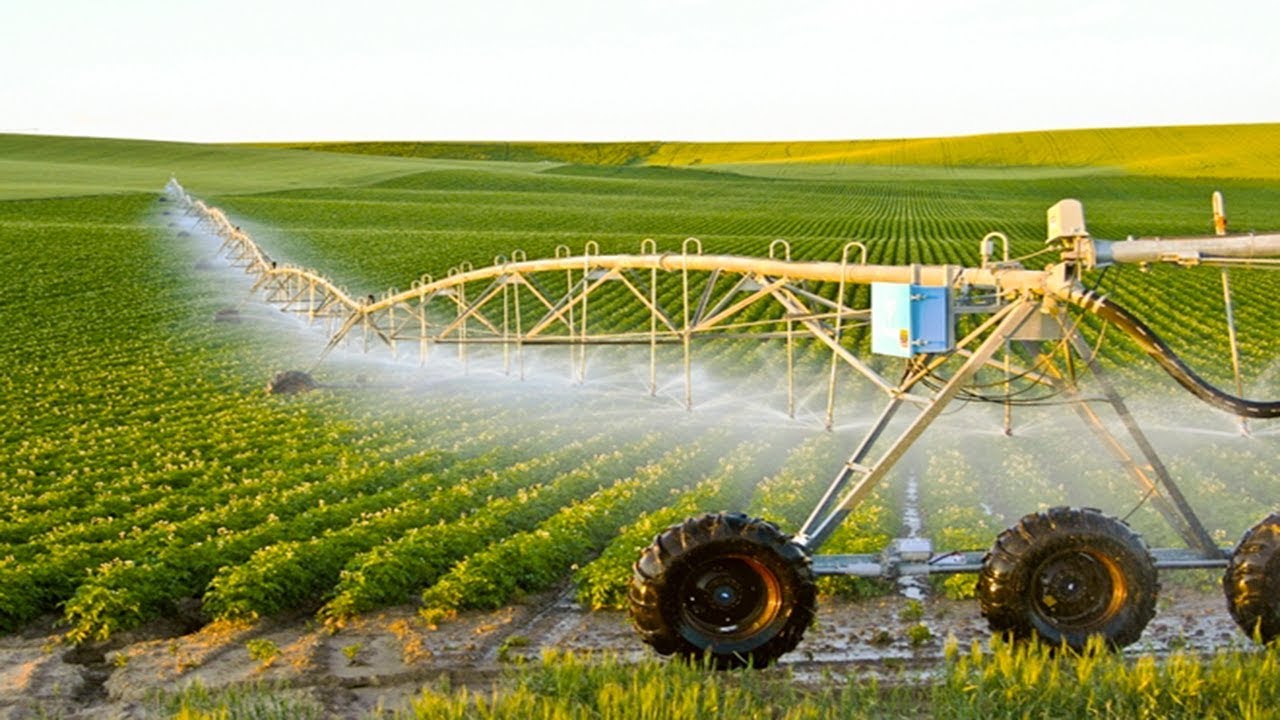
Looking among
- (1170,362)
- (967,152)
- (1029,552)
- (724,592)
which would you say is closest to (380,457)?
(724,592)

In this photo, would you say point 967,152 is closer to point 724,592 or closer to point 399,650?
point 399,650

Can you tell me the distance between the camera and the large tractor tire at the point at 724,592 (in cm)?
919

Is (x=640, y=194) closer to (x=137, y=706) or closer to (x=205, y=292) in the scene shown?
(x=205, y=292)

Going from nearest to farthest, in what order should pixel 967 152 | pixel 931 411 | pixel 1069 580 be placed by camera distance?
1. pixel 1069 580
2. pixel 931 411
3. pixel 967 152

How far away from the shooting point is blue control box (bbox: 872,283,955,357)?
1021 centimetres

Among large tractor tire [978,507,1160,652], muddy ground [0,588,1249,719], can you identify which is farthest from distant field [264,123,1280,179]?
large tractor tire [978,507,1160,652]

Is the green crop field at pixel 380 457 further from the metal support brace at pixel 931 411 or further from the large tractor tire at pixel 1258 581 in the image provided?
the large tractor tire at pixel 1258 581

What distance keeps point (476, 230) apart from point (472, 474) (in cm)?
5368

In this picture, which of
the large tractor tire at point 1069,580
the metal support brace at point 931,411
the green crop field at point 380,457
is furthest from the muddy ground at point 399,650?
the metal support brace at point 931,411

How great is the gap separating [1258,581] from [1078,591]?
4.11 ft

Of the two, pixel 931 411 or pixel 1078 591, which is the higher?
pixel 931 411

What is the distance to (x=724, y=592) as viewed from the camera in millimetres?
9383

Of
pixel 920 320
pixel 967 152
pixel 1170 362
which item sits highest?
pixel 967 152

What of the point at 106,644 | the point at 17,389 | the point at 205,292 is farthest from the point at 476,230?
the point at 106,644
